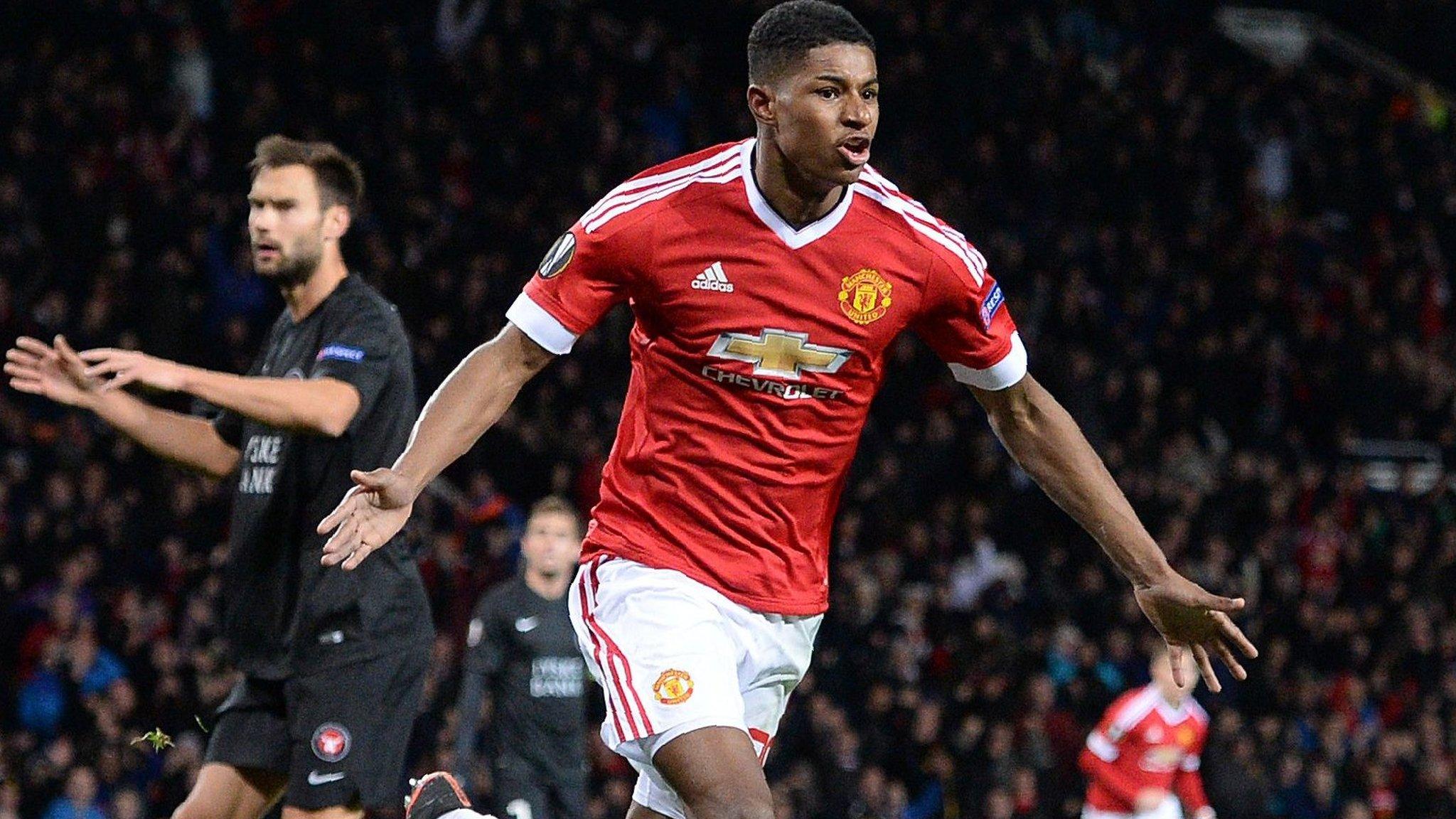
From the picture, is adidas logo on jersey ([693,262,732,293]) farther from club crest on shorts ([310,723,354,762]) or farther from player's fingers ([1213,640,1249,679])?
club crest on shorts ([310,723,354,762])

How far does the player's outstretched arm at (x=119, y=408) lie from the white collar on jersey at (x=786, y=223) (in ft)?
5.51

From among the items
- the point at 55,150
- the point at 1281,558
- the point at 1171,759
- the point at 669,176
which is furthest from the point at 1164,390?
the point at 669,176

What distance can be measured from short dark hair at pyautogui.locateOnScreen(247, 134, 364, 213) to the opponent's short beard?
0.17 m

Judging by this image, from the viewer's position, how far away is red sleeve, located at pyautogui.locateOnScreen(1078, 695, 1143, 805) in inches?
470

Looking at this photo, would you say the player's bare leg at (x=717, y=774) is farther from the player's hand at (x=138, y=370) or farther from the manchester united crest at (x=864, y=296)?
the player's hand at (x=138, y=370)

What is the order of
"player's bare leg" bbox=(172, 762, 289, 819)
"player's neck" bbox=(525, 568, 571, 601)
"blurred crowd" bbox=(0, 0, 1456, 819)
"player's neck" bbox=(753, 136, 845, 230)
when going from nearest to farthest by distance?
"player's neck" bbox=(753, 136, 845, 230) < "player's bare leg" bbox=(172, 762, 289, 819) < "player's neck" bbox=(525, 568, 571, 601) < "blurred crowd" bbox=(0, 0, 1456, 819)

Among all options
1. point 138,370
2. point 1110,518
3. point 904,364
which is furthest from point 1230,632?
point 904,364

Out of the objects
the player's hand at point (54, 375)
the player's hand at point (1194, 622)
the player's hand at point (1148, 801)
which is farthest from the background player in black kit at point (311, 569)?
the player's hand at point (1148, 801)

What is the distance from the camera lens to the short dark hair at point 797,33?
4.43 m

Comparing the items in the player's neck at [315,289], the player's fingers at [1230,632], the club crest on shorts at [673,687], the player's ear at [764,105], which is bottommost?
the player's fingers at [1230,632]

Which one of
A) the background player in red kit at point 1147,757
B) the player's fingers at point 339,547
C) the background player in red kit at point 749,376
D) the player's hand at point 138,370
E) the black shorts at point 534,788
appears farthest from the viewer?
the background player in red kit at point 1147,757

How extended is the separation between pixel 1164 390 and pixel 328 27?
8.02 metres

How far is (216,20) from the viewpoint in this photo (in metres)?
14.5

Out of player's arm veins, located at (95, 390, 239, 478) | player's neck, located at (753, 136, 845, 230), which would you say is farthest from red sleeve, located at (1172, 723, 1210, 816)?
player's neck, located at (753, 136, 845, 230)
